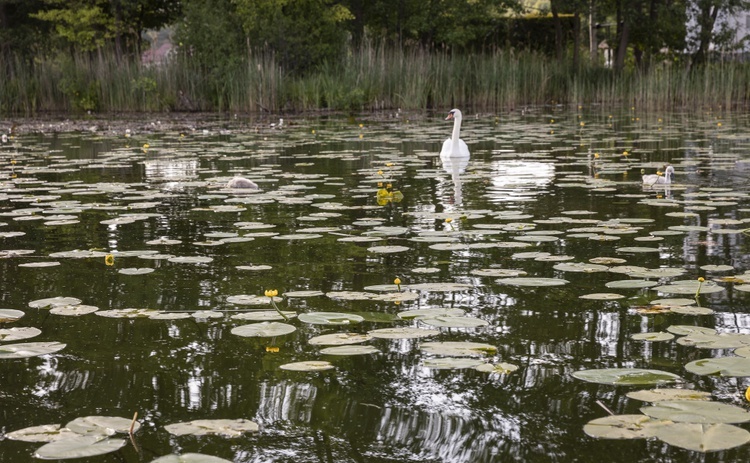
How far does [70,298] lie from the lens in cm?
318

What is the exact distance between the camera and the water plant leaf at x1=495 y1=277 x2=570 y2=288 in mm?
3250

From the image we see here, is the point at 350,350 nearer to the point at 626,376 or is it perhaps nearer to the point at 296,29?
the point at 626,376

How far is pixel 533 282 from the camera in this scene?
3.27 meters

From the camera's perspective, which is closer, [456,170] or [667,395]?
[667,395]

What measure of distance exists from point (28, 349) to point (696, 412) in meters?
1.83

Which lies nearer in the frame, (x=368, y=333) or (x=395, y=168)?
(x=368, y=333)

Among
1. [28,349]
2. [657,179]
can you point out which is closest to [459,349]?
[28,349]

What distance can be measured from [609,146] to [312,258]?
6203 millimetres

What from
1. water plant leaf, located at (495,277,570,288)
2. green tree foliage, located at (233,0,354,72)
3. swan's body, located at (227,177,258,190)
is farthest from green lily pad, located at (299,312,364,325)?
green tree foliage, located at (233,0,354,72)

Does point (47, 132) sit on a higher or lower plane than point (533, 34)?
→ lower

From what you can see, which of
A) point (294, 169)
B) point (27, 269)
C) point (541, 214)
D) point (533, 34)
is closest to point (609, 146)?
point (294, 169)

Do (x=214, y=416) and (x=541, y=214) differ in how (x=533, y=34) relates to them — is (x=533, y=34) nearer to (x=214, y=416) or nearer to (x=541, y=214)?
(x=541, y=214)

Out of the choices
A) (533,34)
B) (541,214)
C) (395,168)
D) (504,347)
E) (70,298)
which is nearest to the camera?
(504,347)

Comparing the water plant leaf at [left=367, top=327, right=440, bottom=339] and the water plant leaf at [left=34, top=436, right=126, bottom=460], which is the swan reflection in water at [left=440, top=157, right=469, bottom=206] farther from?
the water plant leaf at [left=34, top=436, right=126, bottom=460]
